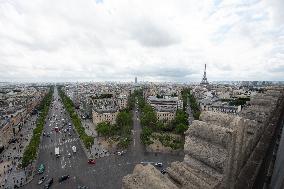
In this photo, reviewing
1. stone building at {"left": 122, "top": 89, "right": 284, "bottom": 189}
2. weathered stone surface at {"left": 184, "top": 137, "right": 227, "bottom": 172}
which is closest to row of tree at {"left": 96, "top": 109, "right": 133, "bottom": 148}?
weathered stone surface at {"left": 184, "top": 137, "right": 227, "bottom": 172}

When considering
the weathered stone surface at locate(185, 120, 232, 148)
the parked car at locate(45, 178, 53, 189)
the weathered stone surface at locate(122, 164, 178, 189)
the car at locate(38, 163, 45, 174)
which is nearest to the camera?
the weathered stone surface at locate(122, 164, 178, 189)

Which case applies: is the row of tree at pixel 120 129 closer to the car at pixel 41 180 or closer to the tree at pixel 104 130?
the tree at pixel 104 130

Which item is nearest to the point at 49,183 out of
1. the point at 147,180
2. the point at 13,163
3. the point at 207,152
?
the point at 13,163

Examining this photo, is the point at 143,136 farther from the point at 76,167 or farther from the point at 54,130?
the point at 54,130

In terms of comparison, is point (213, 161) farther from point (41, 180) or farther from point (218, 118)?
point (41, 180)

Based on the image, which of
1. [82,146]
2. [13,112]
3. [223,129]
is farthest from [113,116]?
[223,129]

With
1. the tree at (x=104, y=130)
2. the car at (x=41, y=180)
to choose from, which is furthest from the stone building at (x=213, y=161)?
the tree at (x=104, y=130)

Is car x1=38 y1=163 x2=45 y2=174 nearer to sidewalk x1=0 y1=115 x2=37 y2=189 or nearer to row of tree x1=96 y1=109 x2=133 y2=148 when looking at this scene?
sidewalk x1=0 y1=115 x2=37 y2=189

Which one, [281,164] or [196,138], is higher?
[196,138]
